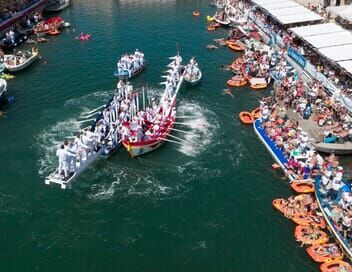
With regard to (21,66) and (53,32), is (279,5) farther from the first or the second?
(21,66)

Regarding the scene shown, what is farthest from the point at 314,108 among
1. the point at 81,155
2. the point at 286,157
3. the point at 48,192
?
the point at 48,192

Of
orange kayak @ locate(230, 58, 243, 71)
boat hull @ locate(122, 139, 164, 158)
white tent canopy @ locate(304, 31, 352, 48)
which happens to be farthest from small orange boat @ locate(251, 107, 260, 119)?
white tent canopy @ locate(304, 31, 352, 48)

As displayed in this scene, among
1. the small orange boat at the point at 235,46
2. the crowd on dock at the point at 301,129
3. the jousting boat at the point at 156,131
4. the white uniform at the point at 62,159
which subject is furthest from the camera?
the small orange boat at the point at 235,46

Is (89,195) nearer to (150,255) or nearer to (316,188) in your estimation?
(150,255)

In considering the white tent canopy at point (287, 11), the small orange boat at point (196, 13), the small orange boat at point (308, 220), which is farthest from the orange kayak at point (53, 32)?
the small orange boat at point (308, 220)

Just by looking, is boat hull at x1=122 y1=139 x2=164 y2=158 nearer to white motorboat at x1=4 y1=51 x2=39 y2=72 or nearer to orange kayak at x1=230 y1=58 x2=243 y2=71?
orange kayak at x1=230 y1=58 x2=243 y2=71

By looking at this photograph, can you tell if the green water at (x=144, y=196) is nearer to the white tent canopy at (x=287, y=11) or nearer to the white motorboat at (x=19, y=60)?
the white motorboat at (x=19, y=60)

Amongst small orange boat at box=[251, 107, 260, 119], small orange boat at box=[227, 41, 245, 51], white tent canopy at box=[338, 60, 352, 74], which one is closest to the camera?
small orange boat at box=[251, 107, 260, 119]
